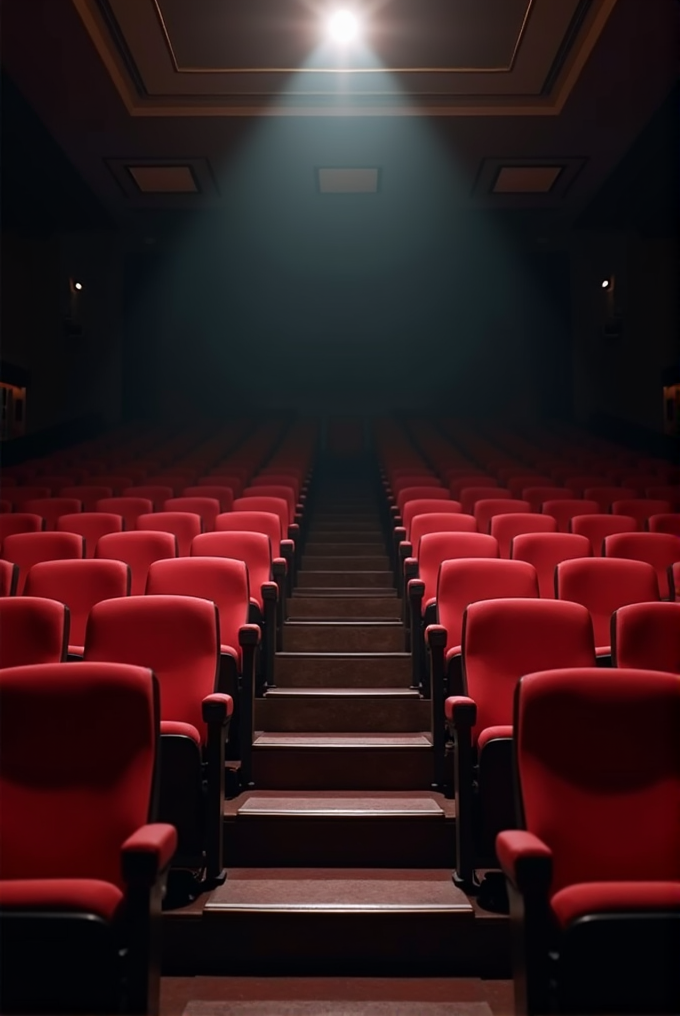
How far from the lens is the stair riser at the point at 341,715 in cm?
149

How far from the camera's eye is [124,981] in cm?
75

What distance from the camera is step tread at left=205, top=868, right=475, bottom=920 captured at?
102cm

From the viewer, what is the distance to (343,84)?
3.59 metres

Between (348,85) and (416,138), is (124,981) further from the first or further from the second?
(416,138)

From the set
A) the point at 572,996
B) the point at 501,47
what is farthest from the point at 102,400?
the point at 572,996

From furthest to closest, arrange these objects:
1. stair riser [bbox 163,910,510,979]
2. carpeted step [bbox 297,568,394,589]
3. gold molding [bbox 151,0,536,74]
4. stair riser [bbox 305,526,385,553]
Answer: gold molding [bbox 151,0,536,74] → stair riser [bbox 305,526,385,553] → carpeted step [bbox 297,568,394,589] → stair riser [bbox 163,910,510,979]

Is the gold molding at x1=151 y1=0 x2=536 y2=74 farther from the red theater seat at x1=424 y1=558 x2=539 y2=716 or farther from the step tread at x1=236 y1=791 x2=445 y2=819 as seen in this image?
the step tread at x1=236 y1=791 x2=445 y2=819

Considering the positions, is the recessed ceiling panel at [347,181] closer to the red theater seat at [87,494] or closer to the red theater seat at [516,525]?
the red theater seat at [87,494]

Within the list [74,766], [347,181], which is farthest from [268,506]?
[347,181]

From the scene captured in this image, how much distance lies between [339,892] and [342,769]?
279mm

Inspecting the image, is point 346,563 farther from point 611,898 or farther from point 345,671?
point 611,898

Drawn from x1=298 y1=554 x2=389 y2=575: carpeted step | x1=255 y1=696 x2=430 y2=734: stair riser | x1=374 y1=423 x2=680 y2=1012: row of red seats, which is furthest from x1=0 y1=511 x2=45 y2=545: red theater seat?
x1=374 y1=423 x2=680 y2=1012: row of red seats

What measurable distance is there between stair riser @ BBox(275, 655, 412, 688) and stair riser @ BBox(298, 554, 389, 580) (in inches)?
33.7

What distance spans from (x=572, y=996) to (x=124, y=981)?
41cm
